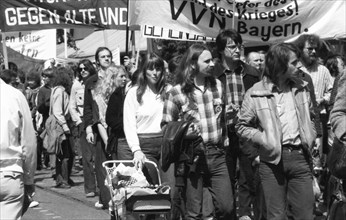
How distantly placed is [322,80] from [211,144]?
2.91 m

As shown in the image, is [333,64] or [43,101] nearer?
[333,64]

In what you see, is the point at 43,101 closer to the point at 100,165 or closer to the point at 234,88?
the point at 100,165

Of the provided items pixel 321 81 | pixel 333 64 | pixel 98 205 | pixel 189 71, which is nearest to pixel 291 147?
pixel 189 71

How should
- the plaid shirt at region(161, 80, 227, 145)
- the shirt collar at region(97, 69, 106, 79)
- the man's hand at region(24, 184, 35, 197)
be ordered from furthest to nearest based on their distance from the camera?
the shirt collar at region(97, 69, 106, 79), the plaid shirt at region(161, 80, 227, 145), the man's hand at region(24, 184, 35, 197)

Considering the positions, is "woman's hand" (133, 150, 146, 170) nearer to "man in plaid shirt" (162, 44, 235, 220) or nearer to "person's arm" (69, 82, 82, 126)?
"man in plaid shirt" (162, 44, 235, 220)

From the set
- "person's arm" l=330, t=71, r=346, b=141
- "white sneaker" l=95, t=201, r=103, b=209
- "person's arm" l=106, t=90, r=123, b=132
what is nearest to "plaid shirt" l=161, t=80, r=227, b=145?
"person's arm" l=330, t=71, r=346, b=141

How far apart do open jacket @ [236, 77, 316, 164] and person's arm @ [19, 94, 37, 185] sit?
174 centimetres

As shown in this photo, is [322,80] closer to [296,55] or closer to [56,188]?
[296,55]

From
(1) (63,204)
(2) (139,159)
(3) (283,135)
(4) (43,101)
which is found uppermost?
(3) (283,135)

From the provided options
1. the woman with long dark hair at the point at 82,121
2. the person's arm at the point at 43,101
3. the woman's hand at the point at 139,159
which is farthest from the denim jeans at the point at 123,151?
the person's arm at the point at 43,101

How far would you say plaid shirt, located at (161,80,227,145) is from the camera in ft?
25.2

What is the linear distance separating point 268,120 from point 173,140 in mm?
984

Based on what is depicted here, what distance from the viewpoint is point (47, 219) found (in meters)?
10.6

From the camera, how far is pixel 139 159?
7992 millimetres
